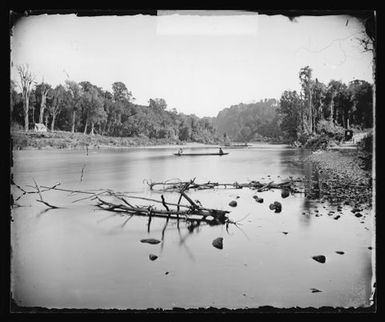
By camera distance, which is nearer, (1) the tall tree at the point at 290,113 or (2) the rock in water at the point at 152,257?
(2) the rock in water at the point at 152,257

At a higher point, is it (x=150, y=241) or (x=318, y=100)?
(x=318, y=100)

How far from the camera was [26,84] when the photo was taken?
2723 millimetres

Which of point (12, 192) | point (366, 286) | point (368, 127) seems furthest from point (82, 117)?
point (366, 286)

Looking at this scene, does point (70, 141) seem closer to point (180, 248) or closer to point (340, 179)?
point (180, 248)

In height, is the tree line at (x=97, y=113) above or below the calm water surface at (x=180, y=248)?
above

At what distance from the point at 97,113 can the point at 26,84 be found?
596 mm

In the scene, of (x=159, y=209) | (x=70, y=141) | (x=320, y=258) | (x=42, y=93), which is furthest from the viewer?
(x=70, y=141)

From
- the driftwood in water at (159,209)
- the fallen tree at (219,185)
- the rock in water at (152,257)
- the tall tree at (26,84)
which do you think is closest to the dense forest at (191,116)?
the tall tree at (26,84)

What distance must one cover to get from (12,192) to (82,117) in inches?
32.5

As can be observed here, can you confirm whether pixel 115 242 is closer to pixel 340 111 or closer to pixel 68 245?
pixel 68 245

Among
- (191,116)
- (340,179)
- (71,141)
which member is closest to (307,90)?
(340,179)

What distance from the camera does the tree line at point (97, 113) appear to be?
2.76 meters

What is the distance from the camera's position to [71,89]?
2.88 m

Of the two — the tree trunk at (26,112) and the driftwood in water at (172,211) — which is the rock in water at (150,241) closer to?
the driftwood in water at (172,211)
